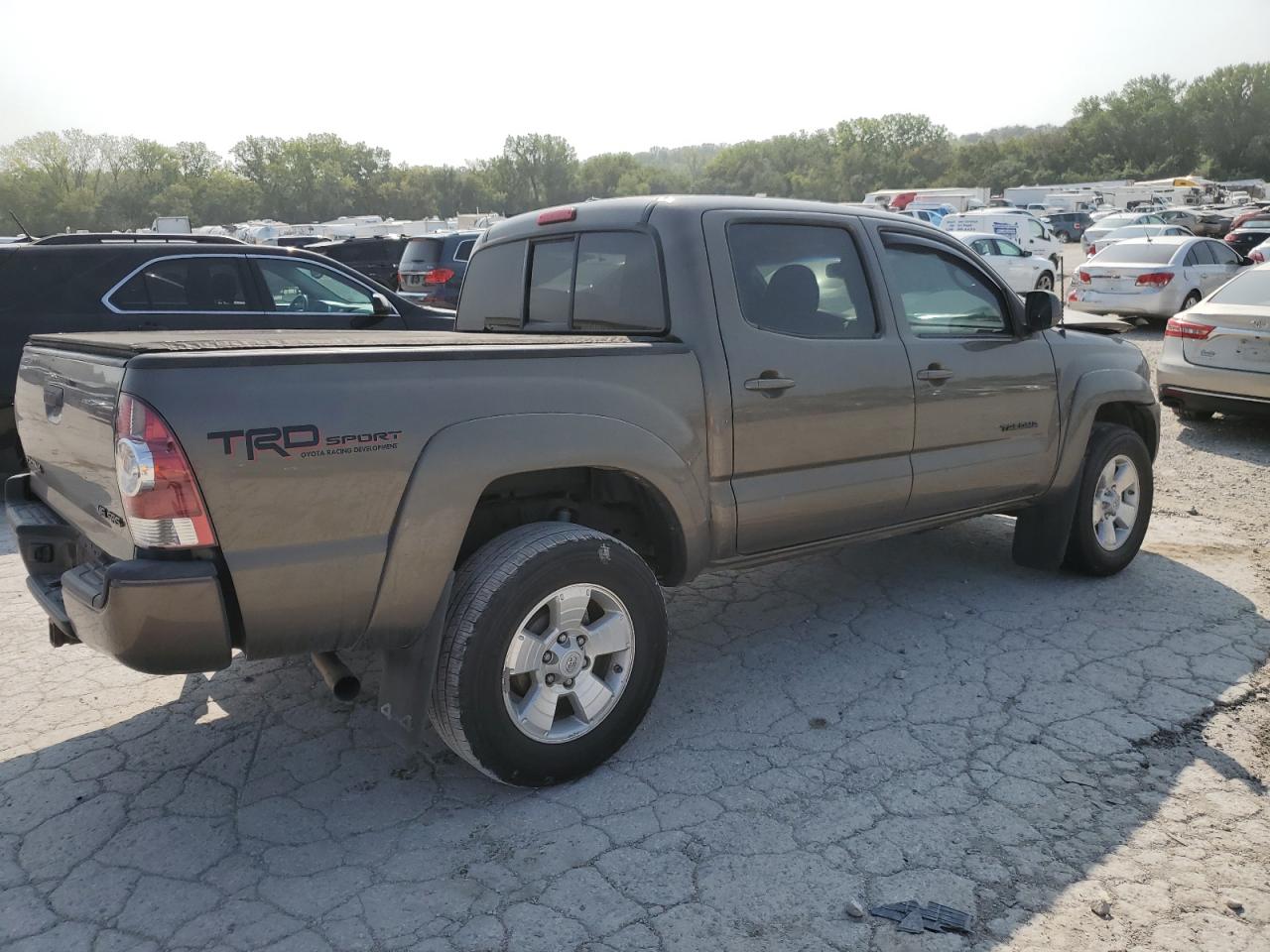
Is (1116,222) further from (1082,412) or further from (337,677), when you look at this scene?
(337,677)

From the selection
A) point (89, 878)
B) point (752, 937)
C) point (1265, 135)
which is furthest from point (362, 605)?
point (1265, 135)

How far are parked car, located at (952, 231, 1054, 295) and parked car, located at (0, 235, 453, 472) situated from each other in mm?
16473

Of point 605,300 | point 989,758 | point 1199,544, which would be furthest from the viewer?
point 1199,544

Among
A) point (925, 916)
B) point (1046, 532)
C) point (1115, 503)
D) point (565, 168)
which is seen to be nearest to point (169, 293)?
point (1046, 532)

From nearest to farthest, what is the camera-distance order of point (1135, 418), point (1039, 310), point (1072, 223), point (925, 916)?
point (925, 916) → point (1039, 310) → point (1135, 418) → point (1072, 223)

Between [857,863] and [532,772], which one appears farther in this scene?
[532,772]

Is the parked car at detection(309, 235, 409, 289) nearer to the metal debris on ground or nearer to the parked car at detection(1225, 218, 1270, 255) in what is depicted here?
the metal debris on ground

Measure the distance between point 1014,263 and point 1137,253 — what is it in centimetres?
543

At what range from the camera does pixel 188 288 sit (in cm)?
750

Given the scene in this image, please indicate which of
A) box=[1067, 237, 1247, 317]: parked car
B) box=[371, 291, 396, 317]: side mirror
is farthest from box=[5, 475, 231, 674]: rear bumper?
box=[1067, 237, 1247, 317]: parked car

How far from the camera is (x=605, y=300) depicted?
410cm

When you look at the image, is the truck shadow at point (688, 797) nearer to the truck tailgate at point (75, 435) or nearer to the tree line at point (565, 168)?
the truck tailgate at point (75, 435)

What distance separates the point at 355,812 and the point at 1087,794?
2.46 metres

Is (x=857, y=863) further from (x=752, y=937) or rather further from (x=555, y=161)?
(x=555, y=161)
